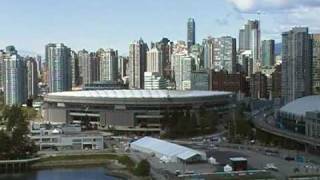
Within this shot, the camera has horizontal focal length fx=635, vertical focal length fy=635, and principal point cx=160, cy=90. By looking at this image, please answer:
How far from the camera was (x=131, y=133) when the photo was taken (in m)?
26.3

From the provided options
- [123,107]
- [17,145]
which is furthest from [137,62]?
[17,145]

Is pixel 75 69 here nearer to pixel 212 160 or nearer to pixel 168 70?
pixel 168 70

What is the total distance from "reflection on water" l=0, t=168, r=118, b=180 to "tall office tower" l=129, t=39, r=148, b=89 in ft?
93.2

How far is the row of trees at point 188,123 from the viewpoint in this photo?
2536cm

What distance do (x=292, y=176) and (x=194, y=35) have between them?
69.5 metres

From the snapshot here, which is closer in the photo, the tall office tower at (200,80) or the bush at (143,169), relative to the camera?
the bush at (143,169)

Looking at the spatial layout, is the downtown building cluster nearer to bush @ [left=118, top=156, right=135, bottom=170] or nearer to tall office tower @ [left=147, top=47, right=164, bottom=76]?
tall office tower @ [left=147, top=47, right=164, bottom=76]

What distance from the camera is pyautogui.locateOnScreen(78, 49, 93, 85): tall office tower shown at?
4994cm

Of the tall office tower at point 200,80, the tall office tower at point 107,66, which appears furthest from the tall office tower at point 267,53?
the tall office tower at point 200,80

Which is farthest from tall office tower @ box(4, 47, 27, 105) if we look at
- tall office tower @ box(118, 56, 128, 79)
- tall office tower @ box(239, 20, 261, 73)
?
tall office tower @ box(239, 20, 261, 73)

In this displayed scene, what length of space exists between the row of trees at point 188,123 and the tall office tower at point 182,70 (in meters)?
19.0

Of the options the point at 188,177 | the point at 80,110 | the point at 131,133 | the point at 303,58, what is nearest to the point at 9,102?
the point at 80,110

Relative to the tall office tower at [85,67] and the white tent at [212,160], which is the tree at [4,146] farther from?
the tall office tower at [85,67]

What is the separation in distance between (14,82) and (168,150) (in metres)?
21.9
